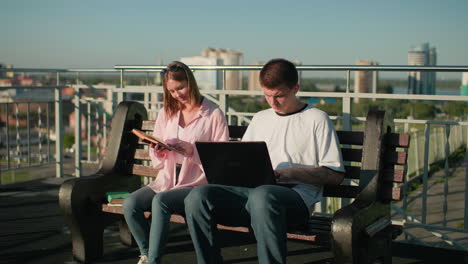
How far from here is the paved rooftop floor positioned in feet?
12.3

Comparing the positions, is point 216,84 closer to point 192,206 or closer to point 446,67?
point 446,67

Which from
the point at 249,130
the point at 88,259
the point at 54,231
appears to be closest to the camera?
the point at 249,130

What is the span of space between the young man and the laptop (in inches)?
2.4

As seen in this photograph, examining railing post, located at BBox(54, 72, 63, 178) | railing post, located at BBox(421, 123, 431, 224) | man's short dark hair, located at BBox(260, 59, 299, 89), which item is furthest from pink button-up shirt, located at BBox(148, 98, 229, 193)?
railing post, located at BBox(54, 72, 63, 178)

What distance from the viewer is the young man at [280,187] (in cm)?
269

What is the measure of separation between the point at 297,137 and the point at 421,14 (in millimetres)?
108490

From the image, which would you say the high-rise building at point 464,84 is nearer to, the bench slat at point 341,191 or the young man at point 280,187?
the bench slat at point 341,191

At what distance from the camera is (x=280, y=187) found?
282 centimetres

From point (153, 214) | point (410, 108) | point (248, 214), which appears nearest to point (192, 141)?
point (153, 214)

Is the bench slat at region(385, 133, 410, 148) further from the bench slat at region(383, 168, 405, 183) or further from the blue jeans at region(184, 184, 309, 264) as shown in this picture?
the blue jeans at region(184, 184, 309, 264)

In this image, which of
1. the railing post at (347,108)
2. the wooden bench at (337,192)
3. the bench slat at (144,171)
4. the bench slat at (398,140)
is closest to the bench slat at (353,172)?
the wooden bench at (337,192)

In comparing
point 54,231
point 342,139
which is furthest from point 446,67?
point 54,231

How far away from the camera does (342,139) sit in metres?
3.35

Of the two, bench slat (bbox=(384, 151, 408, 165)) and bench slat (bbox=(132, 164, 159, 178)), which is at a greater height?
bench slat (bbox=(384, 151, 408, 165))
